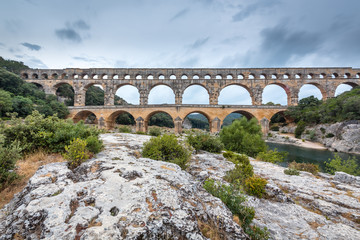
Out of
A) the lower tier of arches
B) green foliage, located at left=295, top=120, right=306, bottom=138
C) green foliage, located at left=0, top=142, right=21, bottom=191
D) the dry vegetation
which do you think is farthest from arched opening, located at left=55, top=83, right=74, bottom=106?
green foliage, located at left=295, top=120, right=306, bottom=138

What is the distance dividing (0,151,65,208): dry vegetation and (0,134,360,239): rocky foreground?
32 cm

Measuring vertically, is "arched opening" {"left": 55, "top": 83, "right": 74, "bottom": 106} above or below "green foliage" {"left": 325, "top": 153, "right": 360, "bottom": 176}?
above

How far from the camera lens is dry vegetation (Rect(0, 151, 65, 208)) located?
7.09ft

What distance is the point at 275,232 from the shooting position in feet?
7.16

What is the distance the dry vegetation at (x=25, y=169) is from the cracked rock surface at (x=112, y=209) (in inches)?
12.8

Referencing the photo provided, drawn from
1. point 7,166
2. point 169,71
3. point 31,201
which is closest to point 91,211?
point 31,201

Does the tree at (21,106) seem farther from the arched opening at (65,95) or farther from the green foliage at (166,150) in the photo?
the green foliage at (166,150)

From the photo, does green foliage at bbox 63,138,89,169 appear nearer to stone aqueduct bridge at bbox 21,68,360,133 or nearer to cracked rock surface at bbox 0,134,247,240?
cracked rock surface at bbox 0,134,247,240

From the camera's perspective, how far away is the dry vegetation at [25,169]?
2.16 metres

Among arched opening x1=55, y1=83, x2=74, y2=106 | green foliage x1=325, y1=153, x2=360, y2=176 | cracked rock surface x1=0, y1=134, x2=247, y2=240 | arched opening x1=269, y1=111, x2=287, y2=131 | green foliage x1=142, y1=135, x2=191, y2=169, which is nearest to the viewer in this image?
cracked rock surface x1=0, y1=134, x2=247, y2=240

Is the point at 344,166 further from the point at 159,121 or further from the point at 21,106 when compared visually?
the point at 159,121

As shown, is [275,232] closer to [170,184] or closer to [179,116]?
[170,184]

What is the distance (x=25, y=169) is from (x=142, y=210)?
2919mm

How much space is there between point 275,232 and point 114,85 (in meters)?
25.4
